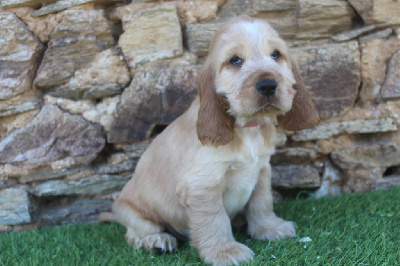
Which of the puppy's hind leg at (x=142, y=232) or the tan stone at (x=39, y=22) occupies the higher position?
the tan stone at (x=39, y=22)

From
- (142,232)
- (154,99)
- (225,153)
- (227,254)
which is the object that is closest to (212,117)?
(225,153)

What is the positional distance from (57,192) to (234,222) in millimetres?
1672

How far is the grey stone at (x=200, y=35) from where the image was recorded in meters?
3.57

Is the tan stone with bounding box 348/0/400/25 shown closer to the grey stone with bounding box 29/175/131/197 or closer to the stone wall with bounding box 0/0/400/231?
the stone wall with bounding box 0/0/400/231

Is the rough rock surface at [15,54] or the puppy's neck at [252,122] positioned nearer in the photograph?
the puppy's neck at [252,122]

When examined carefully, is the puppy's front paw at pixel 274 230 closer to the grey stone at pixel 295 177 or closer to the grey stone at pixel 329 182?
the grey stone at pixel 295 177

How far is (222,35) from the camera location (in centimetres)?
263

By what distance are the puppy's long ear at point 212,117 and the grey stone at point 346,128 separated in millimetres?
1367

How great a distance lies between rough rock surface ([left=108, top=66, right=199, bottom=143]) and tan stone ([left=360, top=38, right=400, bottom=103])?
1535mm

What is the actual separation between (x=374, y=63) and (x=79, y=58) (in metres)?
2.69

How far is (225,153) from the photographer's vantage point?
104 inches

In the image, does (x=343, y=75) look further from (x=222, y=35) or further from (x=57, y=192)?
(x=57, y=192)

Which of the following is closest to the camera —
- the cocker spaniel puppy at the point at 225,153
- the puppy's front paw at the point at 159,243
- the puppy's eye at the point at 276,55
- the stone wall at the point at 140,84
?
the cocker spaniel puppy at the point at 225,153

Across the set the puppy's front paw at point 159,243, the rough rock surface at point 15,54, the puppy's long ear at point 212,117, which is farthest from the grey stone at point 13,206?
the puppy's long ear at point 212,117
